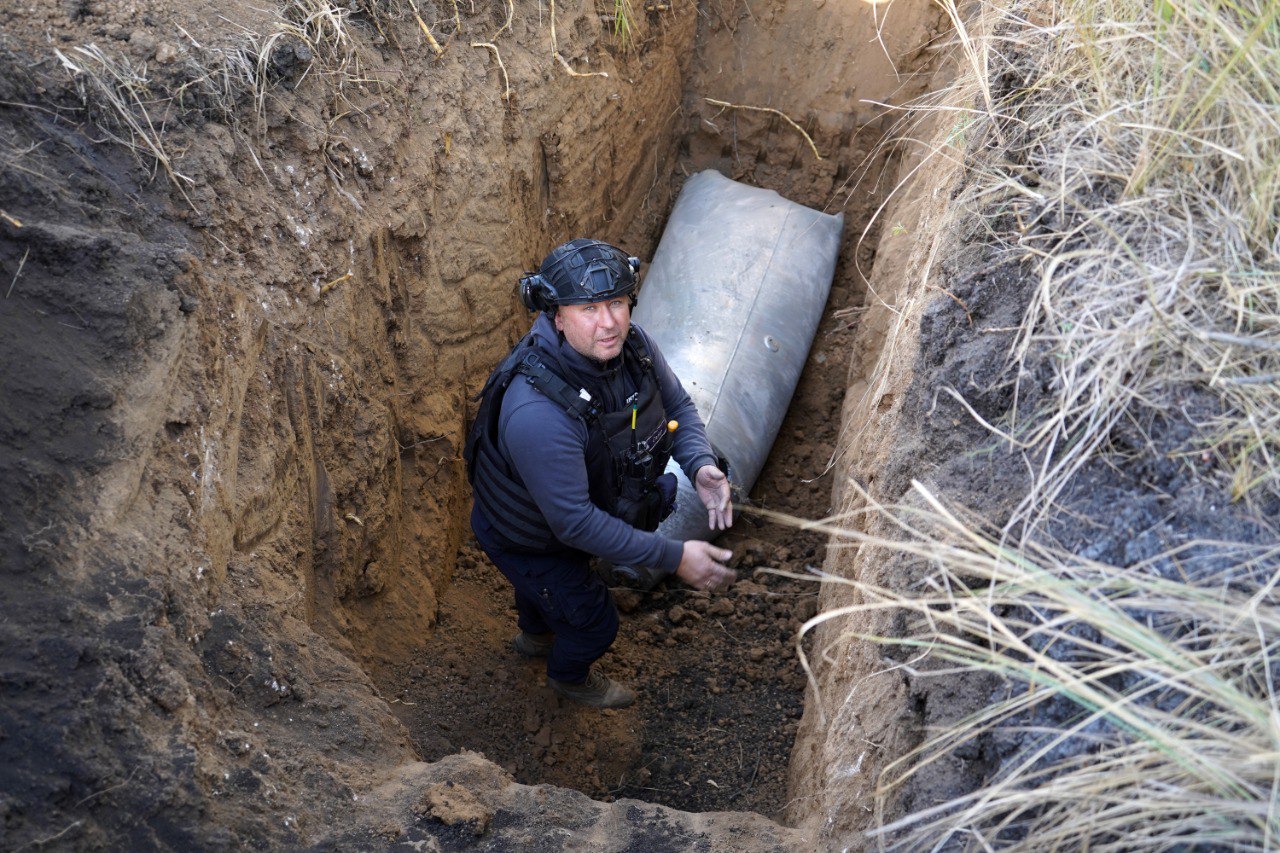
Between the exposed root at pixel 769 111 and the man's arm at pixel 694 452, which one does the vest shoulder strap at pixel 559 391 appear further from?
the exposed root at pixel 769 111

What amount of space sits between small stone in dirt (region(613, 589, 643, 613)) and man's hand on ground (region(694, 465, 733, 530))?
916 mm

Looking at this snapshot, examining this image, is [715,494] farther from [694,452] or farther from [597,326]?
[597,326]

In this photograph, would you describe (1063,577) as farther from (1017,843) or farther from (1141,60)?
(1141,60)

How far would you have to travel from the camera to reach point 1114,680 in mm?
1669

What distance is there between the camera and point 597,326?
9.33 ft

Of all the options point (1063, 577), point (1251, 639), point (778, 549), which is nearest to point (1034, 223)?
point (1063, 577)

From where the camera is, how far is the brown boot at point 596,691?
11.9 ft

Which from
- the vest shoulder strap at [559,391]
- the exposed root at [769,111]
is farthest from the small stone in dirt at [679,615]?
the exposed root at [769,111]

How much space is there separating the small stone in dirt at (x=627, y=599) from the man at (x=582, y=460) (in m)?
0.40

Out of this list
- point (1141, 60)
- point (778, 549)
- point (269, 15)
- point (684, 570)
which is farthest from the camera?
point (778, 549)

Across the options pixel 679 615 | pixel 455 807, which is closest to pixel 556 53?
pixel 679 615

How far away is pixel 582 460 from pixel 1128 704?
1.67 metres

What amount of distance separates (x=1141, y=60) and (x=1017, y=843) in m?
1.84

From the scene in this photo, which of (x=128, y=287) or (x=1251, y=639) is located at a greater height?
(x=128, y=287)
